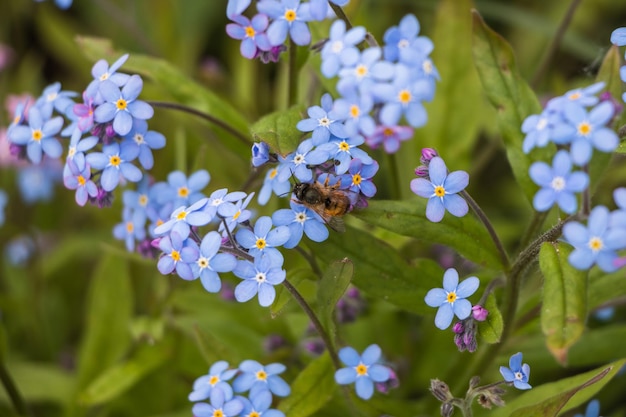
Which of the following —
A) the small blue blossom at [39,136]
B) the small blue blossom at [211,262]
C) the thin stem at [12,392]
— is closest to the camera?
the small blue blossom at [211,262]

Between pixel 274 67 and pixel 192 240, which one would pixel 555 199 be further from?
pixel 274 67

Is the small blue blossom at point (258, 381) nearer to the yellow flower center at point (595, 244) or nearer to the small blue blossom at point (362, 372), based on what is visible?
the small blue blossom at point (362, 372)

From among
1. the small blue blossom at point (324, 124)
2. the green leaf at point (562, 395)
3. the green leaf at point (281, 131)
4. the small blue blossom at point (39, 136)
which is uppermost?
the small blue blossom at point (324, 124)

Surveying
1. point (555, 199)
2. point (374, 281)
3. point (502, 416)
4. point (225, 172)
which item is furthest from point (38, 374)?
point (555, 199)

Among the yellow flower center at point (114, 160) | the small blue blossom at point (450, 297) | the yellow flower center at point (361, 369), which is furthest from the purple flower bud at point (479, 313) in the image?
the yellow flower center at point (114, 160)

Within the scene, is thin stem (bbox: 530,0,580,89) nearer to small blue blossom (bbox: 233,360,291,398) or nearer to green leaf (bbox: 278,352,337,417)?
green leaf (bbox: 278,352,337,417)

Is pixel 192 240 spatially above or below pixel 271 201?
above

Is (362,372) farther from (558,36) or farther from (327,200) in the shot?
(558,36)
